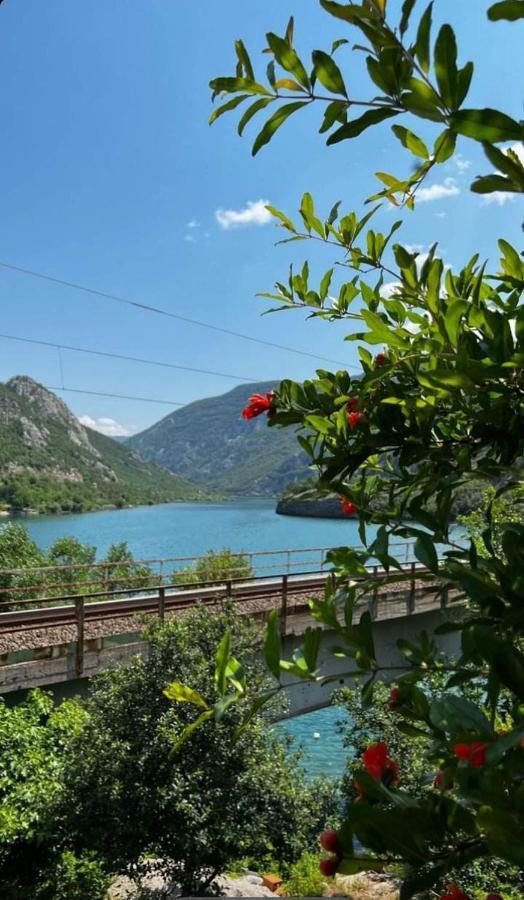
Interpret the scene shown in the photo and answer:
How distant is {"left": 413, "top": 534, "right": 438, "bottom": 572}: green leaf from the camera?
2.98 ft

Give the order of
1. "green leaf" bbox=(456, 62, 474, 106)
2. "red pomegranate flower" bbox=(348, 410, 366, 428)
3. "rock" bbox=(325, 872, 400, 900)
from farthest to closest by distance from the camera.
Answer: "rock" bbox=(325, 872, 400, 900) < "red pomegranate flower" bbox=(348, 410, 366, 428) < "green leaf" bbox=(456, 62, 474, 106)

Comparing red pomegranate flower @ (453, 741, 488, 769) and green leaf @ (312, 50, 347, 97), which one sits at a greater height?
green leaf @ (312, 50, 347, 97)

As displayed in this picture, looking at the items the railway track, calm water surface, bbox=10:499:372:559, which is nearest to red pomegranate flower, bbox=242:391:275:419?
the railway track

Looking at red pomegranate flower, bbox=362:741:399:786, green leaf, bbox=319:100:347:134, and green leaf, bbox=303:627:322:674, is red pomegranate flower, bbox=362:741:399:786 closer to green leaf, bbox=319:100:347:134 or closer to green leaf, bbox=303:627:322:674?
green leaf, bbox=303:627:322:674

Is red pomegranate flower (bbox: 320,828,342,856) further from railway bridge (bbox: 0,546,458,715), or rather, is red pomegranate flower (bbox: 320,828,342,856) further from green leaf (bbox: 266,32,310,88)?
railway bridge (bbox: 0,546,458,715)

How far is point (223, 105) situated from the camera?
0.86 metres

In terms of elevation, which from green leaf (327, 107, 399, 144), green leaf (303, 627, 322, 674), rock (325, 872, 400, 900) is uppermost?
green leaf (327, 107, 399, 144)

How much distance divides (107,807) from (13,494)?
58.9 meters

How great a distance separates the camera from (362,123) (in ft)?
2.14

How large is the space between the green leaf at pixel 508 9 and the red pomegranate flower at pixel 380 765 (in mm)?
732

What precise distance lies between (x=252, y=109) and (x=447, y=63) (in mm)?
318

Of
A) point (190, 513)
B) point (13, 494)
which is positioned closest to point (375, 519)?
point (13, 494)

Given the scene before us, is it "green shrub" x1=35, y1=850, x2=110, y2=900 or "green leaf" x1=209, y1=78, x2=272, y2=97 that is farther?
"green shrub" x1=35, y1=850, x2=110, y2=900

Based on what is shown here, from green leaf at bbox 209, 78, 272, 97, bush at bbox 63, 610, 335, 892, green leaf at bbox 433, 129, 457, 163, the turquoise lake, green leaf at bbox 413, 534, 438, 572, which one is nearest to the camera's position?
green leaf at bbox 433, 129, 457, 163
